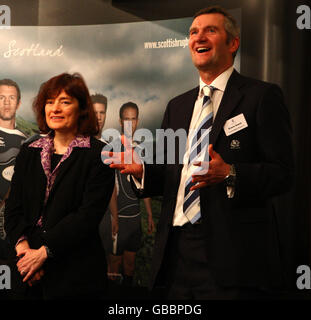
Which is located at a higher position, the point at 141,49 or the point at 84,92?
the point at 141,49

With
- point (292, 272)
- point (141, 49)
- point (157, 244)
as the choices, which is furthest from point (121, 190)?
point (157, 244)

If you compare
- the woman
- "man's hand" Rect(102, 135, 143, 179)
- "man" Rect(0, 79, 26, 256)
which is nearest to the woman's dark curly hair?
the woman

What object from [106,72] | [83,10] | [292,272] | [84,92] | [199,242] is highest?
[83,10]

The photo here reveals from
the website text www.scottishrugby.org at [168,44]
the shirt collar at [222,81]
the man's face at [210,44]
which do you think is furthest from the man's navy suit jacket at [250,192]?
the website text www.scottishrugby.org at [168,44]

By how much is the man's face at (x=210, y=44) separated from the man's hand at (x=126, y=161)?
55 centimetres

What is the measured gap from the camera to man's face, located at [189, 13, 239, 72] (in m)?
2.17

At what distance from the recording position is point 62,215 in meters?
2.26

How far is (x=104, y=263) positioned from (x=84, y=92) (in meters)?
0.96

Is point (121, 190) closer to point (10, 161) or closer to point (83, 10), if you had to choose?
point (10, 161)

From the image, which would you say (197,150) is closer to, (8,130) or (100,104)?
(100,104)

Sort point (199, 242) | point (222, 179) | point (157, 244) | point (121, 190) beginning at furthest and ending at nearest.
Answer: point (121, 190)
point (157, 244)
point (199, 242)
point (222, 179)

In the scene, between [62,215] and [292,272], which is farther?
[292,272]

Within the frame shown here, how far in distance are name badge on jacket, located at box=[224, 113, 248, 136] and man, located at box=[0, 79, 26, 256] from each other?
104 inches

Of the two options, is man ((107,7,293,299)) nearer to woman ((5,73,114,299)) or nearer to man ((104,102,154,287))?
woman ((5,73,114,299))
